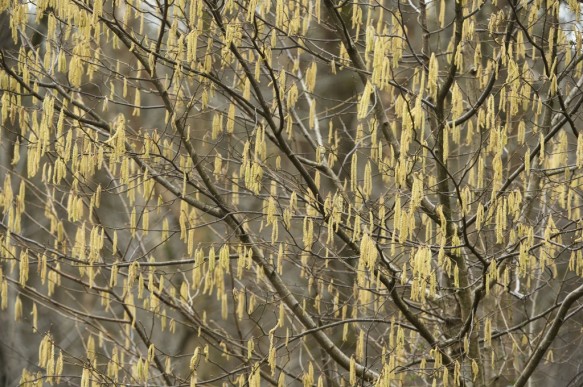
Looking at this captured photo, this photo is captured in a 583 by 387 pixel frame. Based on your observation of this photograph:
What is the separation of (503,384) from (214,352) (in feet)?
22.4

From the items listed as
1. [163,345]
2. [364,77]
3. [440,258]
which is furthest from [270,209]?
[163,345]

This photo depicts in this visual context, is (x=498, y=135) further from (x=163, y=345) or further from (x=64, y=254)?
(x=163, y=345)

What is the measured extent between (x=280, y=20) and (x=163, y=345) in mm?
8271

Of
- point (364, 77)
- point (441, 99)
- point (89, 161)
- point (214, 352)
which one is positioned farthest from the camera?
point (214, 352)

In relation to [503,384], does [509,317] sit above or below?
above

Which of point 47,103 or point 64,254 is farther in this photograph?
point 64,254

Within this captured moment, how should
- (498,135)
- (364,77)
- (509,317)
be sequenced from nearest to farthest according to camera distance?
(498,135) → (364,77) → (509,317)

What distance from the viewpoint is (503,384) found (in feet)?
23.6

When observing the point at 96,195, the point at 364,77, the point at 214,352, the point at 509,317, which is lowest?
the point at 214,352

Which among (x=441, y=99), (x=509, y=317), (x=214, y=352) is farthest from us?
(x=214, y=352)

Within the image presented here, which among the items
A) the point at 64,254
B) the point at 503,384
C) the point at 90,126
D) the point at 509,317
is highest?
the point at 90,126

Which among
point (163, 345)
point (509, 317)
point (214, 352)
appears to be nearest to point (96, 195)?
point (509, 317)

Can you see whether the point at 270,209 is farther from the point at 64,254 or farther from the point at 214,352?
the point at 214,352

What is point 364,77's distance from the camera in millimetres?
6035
